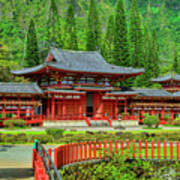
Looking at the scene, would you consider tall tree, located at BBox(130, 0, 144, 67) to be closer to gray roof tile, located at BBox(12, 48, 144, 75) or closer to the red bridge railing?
gray roof tile, located at BBox(12, 48, 144, 75)

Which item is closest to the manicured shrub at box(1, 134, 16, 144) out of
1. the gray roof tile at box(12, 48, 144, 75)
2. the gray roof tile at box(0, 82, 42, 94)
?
the gray roof tile at box(0, 82, 42, 94)

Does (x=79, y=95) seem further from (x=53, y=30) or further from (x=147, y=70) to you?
(x=53, y=30)

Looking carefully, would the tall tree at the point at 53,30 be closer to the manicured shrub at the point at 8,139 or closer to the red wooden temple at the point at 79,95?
the red wooden temple at the point at 79,95

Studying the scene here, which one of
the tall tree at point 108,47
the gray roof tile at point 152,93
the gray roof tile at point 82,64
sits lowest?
the gray roof tile at point 152,93

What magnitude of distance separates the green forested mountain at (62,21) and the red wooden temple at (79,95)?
54.7 ft

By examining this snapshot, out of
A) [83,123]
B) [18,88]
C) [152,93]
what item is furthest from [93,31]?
[18,88]

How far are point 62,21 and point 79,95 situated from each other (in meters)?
68.6

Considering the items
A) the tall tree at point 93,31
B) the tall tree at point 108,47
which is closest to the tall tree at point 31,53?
the tall tree at point 93,31

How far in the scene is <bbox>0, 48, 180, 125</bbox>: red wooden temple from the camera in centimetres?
3534

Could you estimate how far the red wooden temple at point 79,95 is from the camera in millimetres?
35344

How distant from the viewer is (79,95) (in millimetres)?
39531

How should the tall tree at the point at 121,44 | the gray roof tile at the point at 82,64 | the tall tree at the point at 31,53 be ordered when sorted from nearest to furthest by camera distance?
the gray roof tile at the point at 82,64, the tall tree at the point at 31,53, the tall tree at the point at 121,44

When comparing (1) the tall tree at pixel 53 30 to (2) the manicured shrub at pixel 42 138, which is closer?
(2) the manicured shrub at pixel 42 138

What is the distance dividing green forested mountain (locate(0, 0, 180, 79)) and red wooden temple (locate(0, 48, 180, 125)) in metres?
16.7
